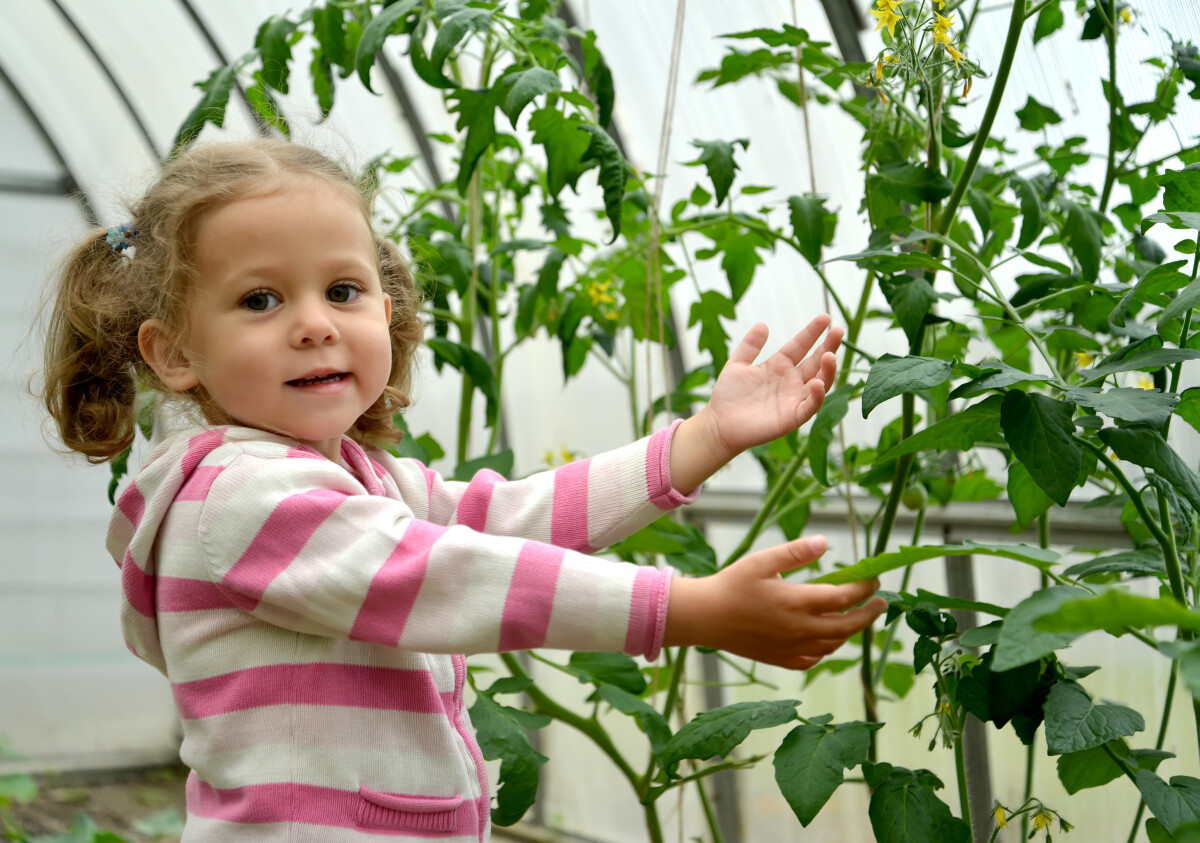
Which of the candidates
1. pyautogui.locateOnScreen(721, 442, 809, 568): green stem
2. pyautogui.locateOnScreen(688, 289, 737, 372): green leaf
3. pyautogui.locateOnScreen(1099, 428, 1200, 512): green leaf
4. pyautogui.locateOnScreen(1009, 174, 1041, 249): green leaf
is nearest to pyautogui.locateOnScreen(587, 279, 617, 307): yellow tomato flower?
pyautogui.locateOnScreen(688, 289, 737, 372): green leaf

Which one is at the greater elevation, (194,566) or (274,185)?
(274,185)

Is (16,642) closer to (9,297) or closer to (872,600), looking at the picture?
(9,297)

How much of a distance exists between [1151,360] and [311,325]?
600 mm

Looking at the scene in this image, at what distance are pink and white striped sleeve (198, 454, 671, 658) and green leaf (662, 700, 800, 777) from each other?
26 centimetres

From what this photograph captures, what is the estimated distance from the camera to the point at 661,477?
95cm

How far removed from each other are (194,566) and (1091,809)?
1693 mm

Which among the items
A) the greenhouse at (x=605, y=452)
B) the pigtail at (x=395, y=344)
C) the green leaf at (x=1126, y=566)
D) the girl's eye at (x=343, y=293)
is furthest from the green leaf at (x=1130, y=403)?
the pigtail at (x=395, y=344)

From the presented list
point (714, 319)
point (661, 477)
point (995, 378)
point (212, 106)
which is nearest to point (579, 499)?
point (661, 477)

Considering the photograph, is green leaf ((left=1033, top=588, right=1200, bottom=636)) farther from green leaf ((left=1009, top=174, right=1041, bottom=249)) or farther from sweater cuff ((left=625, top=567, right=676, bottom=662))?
green leaf ((left=1009, top=174, right=1041, bottom=249))

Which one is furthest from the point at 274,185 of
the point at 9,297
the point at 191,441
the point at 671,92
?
the point at 9,297

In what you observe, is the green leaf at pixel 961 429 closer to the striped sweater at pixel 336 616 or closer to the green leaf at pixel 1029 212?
the striped sweater at pixel 336 616

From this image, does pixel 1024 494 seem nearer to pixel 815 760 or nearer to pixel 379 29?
pixel 815 760

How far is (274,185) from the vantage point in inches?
35.6

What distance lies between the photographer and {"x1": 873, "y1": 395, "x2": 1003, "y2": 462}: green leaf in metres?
0.80
